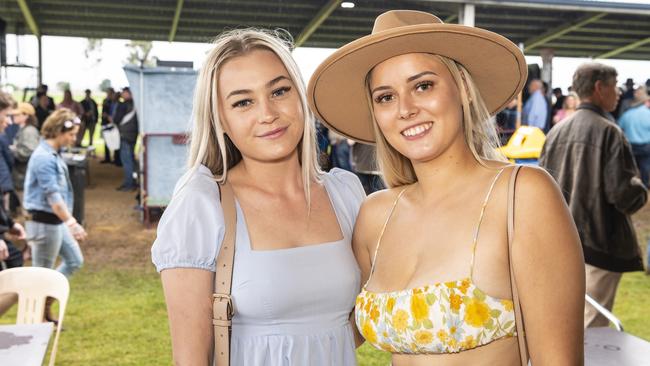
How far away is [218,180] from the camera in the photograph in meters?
2.08

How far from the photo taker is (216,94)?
2.05 meters

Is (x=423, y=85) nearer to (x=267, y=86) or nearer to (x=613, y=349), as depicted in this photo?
(x=267, y=86)

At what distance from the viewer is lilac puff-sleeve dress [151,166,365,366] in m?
1.90

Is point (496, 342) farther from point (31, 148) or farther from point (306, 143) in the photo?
point (31, 148)

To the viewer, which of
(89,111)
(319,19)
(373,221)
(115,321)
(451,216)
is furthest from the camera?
(89,111)

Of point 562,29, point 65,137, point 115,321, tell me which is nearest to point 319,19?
point 562,29

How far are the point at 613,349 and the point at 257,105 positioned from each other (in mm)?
1607

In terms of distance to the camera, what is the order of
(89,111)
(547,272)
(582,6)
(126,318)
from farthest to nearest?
(89,111) → (582,6) → (126,318) → (547,272)

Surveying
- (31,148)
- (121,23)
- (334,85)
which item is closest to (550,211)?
(334,85)

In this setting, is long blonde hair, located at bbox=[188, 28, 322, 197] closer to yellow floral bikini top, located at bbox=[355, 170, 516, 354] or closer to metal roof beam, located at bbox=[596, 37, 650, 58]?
yellow floral bikini top, located at bbox=[355, 170, 516, 354]

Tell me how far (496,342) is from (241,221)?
2.47ft

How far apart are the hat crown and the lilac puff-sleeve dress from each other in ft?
2.07

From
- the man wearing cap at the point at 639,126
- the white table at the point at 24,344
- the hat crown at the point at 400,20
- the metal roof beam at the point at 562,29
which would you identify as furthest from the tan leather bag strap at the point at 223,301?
the metal roof beam at the point at 562,29

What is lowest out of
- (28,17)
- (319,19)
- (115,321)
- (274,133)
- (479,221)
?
(115,321)
